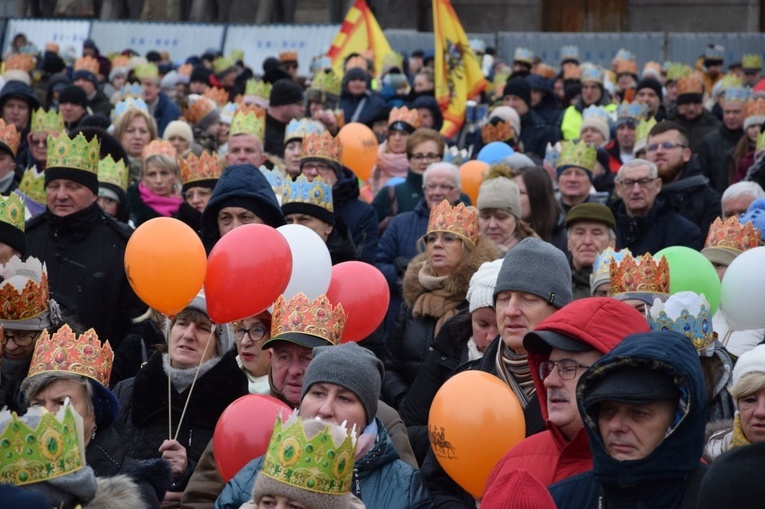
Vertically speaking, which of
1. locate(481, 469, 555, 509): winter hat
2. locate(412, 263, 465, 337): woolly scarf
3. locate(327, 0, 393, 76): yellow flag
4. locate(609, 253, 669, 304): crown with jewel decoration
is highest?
locate(327, 0, 393, 76): yellow flag

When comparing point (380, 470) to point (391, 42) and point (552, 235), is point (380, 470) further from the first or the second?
point (391, 42)

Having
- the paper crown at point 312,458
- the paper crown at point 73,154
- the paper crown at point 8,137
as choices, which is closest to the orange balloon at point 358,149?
the paper crown at point 8,137

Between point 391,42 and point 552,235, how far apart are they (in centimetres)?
1756

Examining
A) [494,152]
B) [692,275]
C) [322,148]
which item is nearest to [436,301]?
[692,275]

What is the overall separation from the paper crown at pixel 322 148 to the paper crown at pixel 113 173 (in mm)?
1225

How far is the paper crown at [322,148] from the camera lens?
32.6ft

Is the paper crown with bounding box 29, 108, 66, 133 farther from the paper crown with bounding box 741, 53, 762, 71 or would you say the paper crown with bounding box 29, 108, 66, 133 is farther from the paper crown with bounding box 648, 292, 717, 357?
the paper crown with bounding box 741, 53, 762, 71

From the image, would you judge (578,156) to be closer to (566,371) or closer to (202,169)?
(202,169)

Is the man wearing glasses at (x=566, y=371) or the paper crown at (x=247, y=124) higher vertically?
the paper crown at (x=247, y=124)

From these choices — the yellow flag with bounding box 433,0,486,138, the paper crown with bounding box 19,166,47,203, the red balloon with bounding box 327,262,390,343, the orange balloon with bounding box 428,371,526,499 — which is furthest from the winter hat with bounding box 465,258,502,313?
the yellow flag with bounding box 433,0,486,138

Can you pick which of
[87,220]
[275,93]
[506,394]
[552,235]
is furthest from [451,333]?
[275,93]

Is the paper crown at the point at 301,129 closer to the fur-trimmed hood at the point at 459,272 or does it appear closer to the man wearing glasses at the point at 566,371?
the fur-trimmed hood at the point at 459,272

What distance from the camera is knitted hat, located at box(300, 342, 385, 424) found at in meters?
5.14

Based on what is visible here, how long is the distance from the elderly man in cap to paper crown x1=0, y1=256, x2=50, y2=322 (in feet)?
10.5
